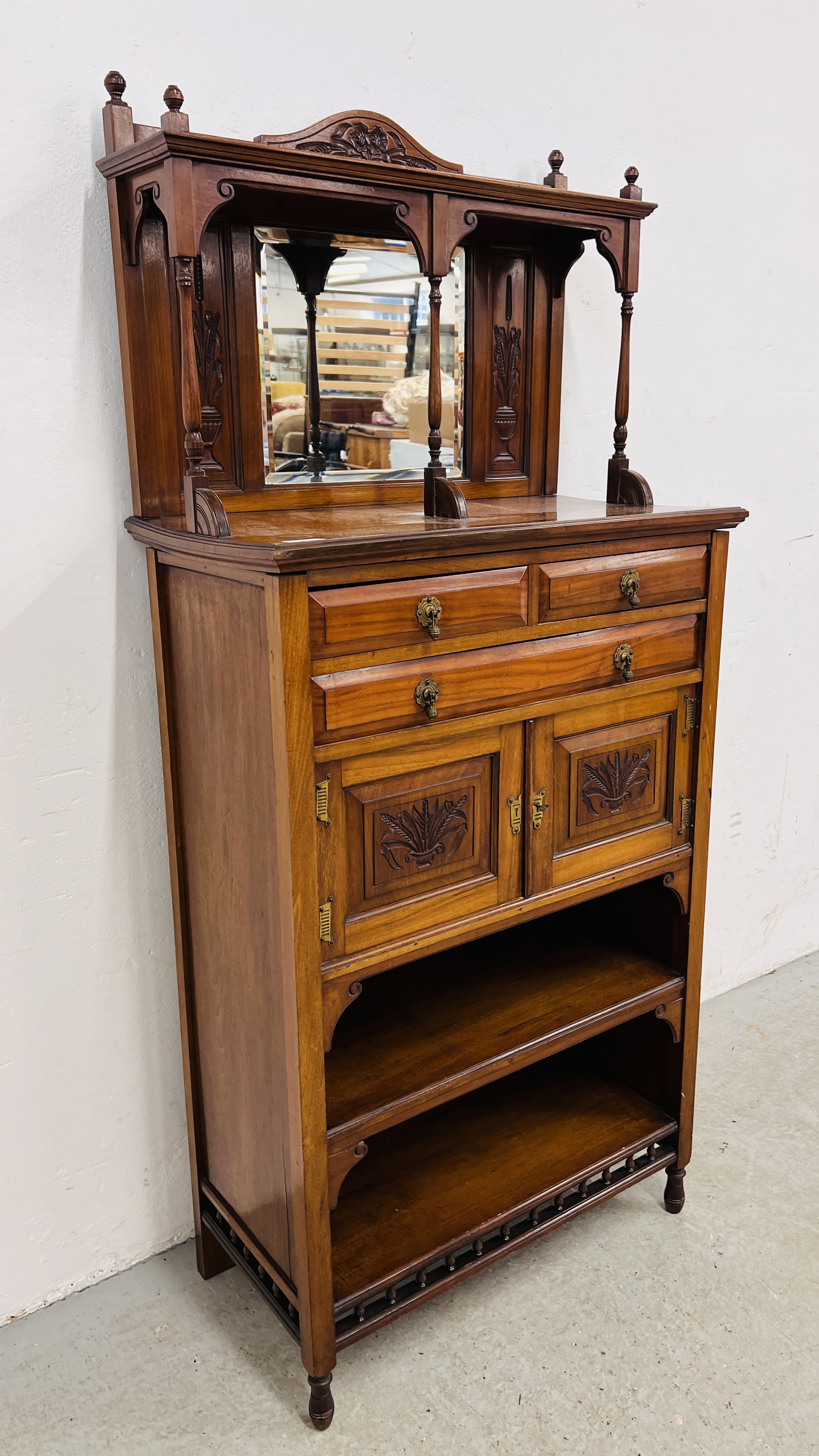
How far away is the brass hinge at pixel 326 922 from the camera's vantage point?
5.78ft

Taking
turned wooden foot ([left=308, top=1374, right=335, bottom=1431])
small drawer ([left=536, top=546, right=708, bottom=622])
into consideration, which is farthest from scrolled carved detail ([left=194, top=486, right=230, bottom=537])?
turned wooden foot ([left=308, top=1374, right=335, bottom=1431])

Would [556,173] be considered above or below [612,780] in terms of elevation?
above

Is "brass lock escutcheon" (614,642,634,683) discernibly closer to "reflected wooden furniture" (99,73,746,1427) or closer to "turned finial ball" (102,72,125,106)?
"reflected wooden furniture" (99,73,746,1427)

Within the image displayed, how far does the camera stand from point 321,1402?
1963 mm

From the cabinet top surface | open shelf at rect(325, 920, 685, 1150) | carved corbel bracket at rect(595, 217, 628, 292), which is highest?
carved corbel bracket at rect(595, 217, 628, 292)

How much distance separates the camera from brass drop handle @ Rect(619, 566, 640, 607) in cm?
207

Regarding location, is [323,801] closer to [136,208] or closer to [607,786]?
[607,786]

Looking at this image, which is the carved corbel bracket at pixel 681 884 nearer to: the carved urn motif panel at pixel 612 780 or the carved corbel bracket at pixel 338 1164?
the carved urn motif panel at pixel 612 780

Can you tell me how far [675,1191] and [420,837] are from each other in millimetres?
1228

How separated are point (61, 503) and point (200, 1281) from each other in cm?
162

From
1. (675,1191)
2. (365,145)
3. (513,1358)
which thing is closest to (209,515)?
(365,145)

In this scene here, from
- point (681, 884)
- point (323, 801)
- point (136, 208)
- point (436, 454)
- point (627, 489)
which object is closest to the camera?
point (323, 801)

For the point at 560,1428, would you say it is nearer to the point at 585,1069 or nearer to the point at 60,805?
the point at 585,1069

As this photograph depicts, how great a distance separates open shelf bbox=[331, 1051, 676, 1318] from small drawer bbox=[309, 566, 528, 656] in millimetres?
1184
